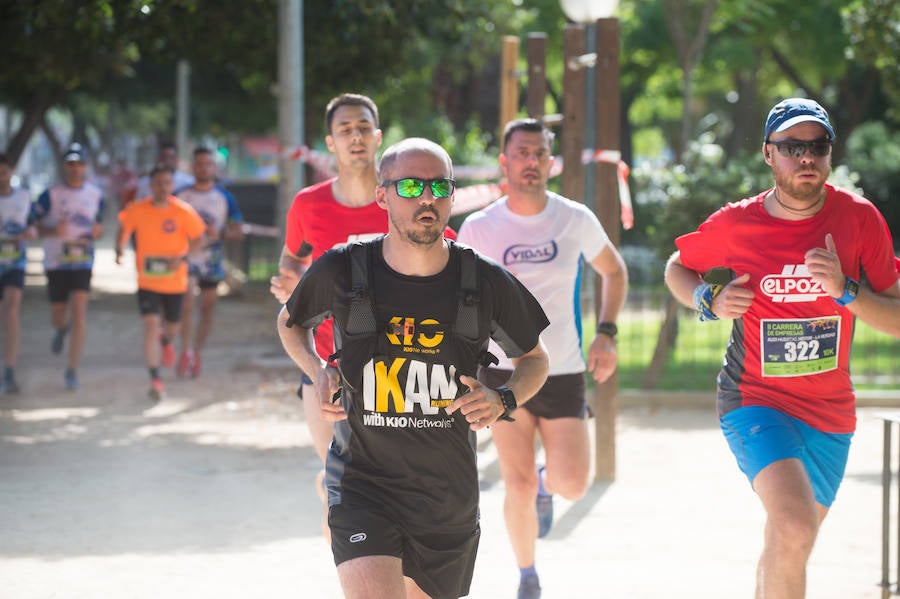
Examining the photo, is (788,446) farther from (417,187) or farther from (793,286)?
(417,187)

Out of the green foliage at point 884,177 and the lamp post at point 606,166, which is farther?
the green foliage at point 884,177

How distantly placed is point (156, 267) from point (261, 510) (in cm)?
495

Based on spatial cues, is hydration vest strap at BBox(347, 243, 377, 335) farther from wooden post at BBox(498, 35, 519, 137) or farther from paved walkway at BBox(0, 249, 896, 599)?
wooden post at BBox(498, 35, 519, 137)

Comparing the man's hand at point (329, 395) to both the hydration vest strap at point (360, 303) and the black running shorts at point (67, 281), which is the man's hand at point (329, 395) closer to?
the hydration vest strap at point (360, 303)

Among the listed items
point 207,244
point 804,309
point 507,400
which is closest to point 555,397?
point 804,309

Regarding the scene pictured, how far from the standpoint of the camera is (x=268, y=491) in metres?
8.74

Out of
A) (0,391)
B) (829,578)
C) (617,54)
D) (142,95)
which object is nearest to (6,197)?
(0,391)

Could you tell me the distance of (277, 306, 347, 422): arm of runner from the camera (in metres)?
4.21

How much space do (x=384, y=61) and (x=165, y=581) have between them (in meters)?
12.7

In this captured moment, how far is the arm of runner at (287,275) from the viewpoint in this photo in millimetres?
5750

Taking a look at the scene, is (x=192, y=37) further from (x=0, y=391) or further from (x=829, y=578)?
(x=829, y=578)

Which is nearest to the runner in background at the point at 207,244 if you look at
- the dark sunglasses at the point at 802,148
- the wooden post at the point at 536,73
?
the wooden post at the point at 536,73

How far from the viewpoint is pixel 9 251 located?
40.5ft

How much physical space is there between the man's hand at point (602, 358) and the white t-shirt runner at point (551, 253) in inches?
5.5
